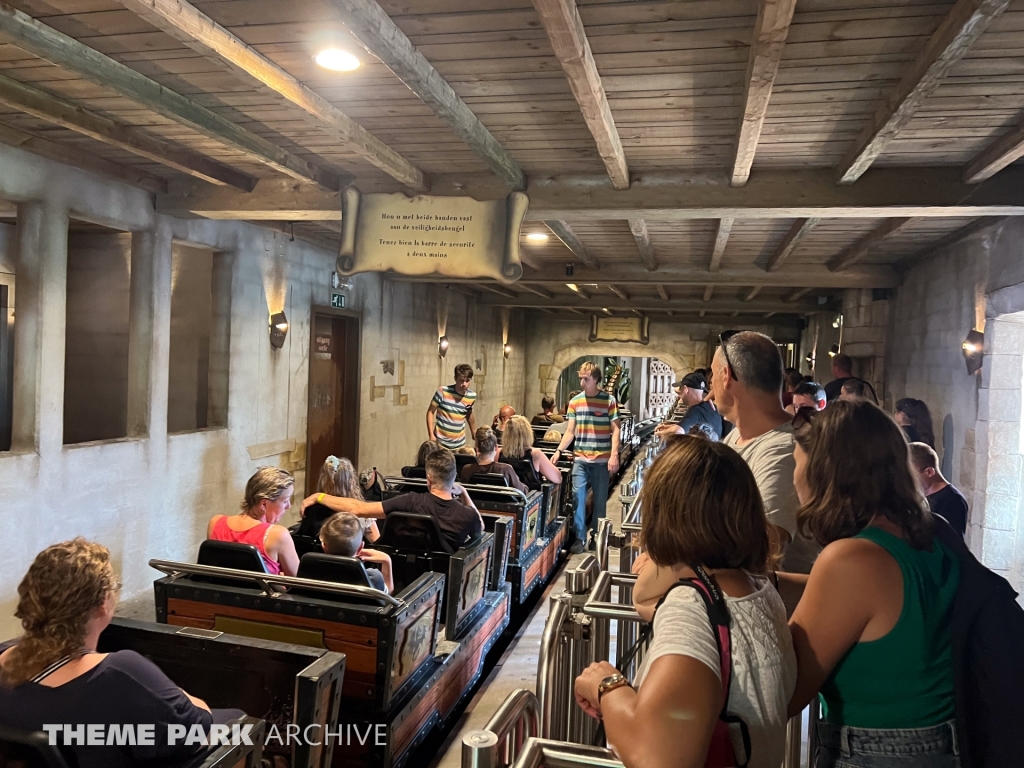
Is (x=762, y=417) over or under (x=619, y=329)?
under

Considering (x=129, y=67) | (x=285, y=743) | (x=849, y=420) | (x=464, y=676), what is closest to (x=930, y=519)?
(x=849, y=420)

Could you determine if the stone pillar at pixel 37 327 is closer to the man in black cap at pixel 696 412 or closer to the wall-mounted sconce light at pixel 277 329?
the wall-mounted sconce light at pixel 277 329

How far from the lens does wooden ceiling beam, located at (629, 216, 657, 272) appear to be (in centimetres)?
499

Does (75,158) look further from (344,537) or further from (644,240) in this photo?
(644,240)

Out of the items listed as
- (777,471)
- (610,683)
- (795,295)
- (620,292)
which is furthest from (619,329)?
(610,683)

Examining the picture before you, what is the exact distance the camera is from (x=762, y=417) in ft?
6.53

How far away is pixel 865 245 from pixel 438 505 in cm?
416

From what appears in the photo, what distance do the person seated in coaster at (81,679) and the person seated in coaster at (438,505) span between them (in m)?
1.73

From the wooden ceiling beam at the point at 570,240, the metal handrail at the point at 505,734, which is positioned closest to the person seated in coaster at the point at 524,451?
the wooden ceiling beam at the point at 570,240

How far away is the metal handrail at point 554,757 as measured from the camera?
43.8 inches

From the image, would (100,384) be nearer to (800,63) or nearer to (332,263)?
(332,263)

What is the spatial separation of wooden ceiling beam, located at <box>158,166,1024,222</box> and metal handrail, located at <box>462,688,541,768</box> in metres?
3.02

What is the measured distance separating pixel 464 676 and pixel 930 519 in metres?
2.38

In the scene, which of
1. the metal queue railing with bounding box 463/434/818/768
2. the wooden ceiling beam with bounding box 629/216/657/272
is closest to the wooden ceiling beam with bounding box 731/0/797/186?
the wooden ceiling beam with bounding box 629/216/657/272
